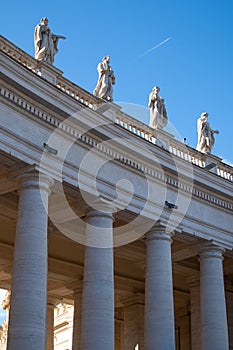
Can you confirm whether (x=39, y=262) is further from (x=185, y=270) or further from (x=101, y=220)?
(x=185, y=270)

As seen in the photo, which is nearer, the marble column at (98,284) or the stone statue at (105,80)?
the marble column at (98,284)

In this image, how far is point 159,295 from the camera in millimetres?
48688

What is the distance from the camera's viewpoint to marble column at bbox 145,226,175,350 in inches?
1882

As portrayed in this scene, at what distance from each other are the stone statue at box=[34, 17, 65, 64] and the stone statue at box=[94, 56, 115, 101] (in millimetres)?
5552

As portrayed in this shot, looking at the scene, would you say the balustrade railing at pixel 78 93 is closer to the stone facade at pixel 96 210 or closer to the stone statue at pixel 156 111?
the stone facade at pixel 96 210

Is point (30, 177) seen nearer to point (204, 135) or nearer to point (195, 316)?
point (204, 135)

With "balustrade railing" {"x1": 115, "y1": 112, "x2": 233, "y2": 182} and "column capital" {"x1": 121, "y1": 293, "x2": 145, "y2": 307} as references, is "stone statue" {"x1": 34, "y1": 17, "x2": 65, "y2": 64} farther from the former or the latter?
"column capital" {"x1": 121, "y1": 293, "x2": 145, "y2": 307}

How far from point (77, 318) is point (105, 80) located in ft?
77.8

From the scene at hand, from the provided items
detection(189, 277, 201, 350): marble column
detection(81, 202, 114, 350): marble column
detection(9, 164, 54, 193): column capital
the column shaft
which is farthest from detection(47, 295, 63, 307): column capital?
detection(9, 164, 54, 193): column capital

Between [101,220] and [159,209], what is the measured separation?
6.94 m

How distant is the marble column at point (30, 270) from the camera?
3744 centimetres

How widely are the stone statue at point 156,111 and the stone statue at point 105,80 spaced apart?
5.56 metres

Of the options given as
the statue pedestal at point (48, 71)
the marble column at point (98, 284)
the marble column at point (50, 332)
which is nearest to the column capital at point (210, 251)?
the marble column at point (98, 284)

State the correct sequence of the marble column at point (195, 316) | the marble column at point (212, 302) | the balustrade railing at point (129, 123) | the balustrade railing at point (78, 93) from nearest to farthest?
1. the balustrade railing at point (129, 123)
2. the balustrade railing at point (78, 93)
3. the marble column at point (212, 302)
4. the marble column at point (195, 316)
